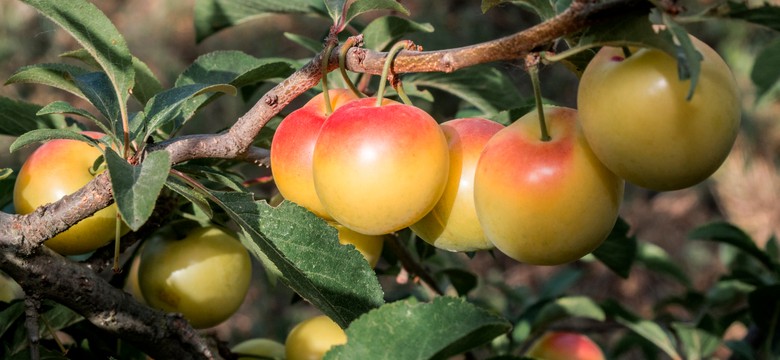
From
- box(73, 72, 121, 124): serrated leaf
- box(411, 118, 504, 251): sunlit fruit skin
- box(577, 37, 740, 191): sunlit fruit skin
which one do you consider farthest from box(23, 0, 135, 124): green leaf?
box(577, 37, 740, 191): sunlit fruit skin

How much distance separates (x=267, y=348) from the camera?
783 millimetres

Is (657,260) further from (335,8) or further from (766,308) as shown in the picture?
(335,8)

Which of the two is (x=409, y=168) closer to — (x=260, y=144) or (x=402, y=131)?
(x=402, y=131)

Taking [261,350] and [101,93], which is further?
[261,350]

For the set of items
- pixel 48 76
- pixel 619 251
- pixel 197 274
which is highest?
pixel 48 76

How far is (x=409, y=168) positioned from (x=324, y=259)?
9 cm

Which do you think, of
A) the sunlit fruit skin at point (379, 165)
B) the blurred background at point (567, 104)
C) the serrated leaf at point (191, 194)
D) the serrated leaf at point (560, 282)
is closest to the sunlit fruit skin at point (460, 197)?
the sunlit fruit skin at point (379, 165)

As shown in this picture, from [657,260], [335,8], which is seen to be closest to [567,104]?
[657,260]

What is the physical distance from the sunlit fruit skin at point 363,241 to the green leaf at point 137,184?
0.21 m

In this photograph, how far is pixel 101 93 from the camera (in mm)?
560

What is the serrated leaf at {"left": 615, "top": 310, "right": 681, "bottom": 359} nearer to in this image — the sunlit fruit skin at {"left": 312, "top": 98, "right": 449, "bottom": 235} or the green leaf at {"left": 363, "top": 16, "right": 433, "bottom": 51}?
the green leaf at {"left": 363, "top": 16, "right": 433, "bottom": 51}

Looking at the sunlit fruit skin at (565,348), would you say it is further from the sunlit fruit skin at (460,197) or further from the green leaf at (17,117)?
the green leaf at (17,117)

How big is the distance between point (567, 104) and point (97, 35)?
2271mm

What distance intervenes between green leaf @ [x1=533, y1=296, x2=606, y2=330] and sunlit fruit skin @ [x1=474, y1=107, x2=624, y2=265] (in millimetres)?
A: 454
